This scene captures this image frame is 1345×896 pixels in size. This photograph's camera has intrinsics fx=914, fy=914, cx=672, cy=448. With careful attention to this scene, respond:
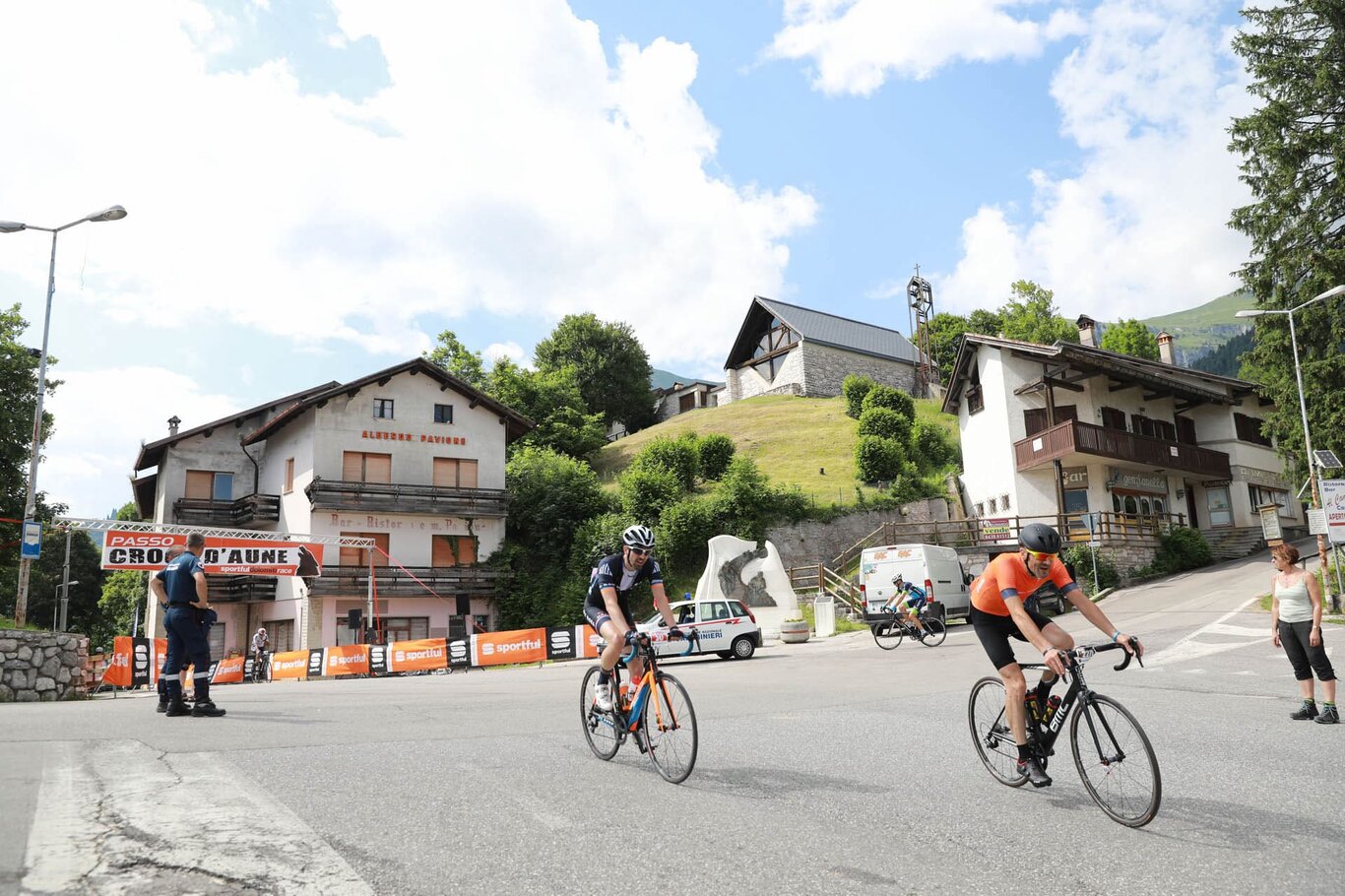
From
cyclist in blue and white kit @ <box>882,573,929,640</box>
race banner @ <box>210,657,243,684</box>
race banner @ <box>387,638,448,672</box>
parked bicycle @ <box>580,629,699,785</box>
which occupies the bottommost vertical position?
race banner @ <box>210,657,243,684</box>

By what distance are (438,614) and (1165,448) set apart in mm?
31458

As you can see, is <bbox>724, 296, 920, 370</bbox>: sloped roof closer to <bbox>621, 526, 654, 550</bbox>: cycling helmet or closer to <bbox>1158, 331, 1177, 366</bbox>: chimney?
<bbox>1158, 331, 1177, 366</bbox>: chimney

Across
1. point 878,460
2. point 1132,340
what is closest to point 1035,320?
point 1132,340

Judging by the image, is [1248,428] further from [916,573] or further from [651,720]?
[651,720]

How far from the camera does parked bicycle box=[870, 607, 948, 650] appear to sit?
2191 cm

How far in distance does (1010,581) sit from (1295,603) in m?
5.57

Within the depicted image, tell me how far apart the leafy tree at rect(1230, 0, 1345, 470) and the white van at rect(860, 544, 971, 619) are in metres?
11.6

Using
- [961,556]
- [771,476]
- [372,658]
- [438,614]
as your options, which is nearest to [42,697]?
[372,658]

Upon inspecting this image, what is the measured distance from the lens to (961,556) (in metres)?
34.6

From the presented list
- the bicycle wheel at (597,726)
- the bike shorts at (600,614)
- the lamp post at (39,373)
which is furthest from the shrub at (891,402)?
the bike shorts at (600,614)

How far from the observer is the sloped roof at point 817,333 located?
246 ft

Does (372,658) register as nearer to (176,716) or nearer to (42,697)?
(42,697)

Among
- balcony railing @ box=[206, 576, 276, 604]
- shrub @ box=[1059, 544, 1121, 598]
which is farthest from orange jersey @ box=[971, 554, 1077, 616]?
balcony railing @ box=[206, 576, 276, 604]

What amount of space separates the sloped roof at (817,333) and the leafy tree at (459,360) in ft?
81.1
